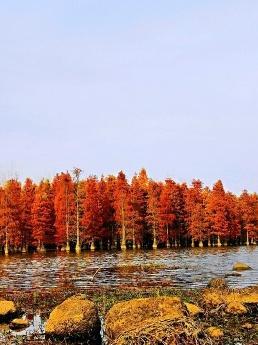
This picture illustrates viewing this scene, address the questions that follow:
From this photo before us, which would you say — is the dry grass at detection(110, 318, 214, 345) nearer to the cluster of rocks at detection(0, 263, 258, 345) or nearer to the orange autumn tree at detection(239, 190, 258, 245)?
the cluster of rocks at detection(0, 263, 258, 345)

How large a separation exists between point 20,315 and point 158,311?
8.29 m

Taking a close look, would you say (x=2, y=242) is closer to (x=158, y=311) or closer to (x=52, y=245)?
(x=52, y=245)

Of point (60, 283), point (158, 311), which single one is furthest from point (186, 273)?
point (158, 311)

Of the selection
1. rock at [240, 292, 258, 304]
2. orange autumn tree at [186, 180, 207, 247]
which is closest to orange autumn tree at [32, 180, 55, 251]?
orange autumn tree at [186, 180, 207, 247]

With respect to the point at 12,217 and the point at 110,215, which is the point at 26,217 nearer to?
the point at 12,217

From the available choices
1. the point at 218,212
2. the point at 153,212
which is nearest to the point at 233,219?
the point at 218,212

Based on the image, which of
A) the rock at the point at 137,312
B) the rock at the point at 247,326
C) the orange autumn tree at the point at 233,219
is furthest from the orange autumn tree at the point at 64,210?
the rock at the point at 137,312

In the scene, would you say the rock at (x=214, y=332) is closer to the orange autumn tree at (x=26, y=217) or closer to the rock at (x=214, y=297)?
the rock at (x=214, y=297)

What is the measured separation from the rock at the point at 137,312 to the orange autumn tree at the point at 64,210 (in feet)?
269

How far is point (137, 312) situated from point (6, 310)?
7.55 meters

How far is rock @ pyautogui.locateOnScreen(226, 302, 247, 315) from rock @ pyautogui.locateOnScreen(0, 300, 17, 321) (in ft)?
30.5

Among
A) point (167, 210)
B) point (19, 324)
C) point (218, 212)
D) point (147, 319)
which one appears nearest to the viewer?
point (147, 319)

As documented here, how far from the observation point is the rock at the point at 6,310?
20.8m

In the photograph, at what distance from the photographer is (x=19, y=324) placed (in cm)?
1959
